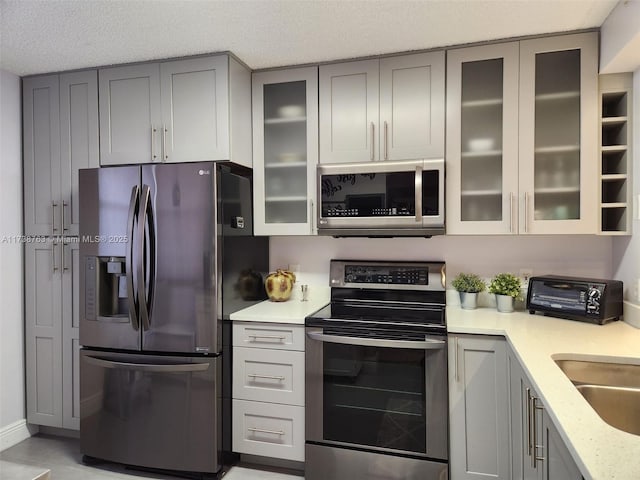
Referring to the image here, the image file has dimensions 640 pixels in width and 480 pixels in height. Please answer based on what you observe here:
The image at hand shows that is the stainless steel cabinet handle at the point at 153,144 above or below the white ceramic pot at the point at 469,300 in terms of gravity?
above

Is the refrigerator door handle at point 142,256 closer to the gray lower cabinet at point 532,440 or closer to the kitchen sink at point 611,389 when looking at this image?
the gray lower cabinet at point 532,440

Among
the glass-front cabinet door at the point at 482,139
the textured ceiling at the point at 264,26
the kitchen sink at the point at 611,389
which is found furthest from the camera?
the glass-front cabinet door at the point at 482,139

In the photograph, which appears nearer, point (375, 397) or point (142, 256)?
point (375, 397)

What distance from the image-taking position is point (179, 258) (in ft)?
7.22

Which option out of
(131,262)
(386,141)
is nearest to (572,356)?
(386,141)

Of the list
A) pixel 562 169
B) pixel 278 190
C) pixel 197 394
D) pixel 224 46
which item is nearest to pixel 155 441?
pixel 197 394

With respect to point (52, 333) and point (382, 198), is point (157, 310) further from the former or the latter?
point (382, 198)

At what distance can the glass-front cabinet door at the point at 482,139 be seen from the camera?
87.0 inches

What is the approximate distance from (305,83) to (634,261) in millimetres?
2006

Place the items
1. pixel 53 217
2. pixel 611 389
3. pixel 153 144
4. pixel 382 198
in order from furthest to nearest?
pixel 53 217
pixel 153 144
pixel 382 198
pixel 611 389

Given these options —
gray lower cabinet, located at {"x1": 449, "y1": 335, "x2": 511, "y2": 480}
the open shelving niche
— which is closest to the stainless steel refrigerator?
gray lower cabinet, located at {"x1": 449, "y1": 335, "x2": 511, "y2": 480}

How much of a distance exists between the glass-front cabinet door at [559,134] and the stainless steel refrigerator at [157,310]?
164cm

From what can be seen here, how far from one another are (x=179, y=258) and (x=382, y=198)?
1163mm

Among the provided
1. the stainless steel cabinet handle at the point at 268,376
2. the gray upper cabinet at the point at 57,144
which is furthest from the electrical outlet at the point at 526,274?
the gray upper cabinet at the point at 57,144
